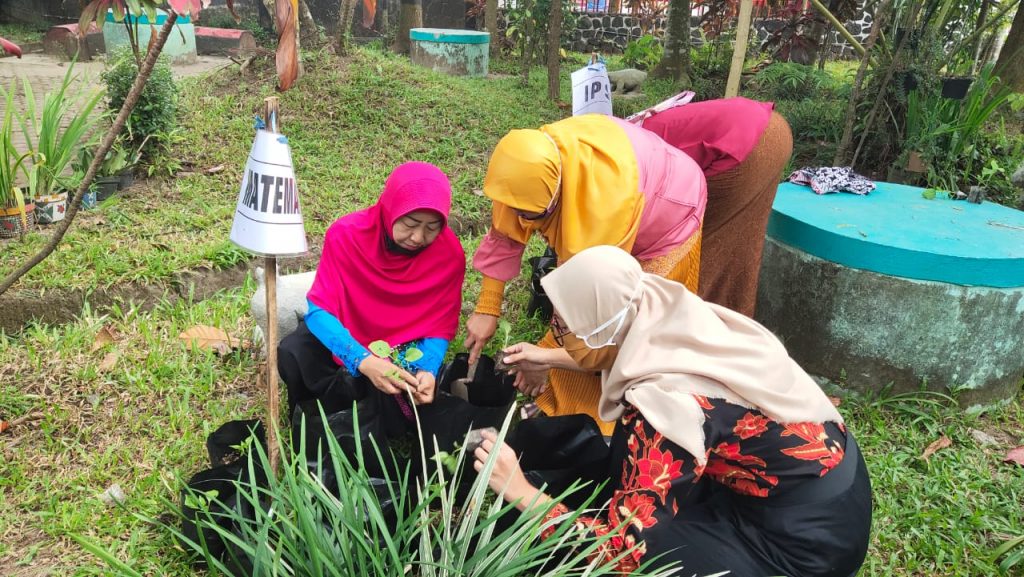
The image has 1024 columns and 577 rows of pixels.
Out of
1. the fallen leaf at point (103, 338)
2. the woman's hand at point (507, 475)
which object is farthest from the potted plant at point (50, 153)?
the woman's hand at point (507, 475)

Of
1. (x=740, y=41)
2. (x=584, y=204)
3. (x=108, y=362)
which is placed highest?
(x=740, y=41)

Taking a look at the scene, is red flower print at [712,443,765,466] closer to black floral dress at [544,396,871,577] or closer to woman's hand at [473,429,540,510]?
black floral dress at [544,396,871,577]

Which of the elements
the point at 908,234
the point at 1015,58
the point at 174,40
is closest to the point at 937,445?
the point at 908,234

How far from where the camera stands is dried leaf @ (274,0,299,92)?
1734 millimetres

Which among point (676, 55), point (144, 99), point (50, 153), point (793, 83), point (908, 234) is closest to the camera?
→ point (908, 234)

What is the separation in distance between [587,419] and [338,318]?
3.19 ft

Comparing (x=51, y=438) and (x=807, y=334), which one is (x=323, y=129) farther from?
(x=807, y=334)

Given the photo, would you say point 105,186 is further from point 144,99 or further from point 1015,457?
point 1015,457

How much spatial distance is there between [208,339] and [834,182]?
3.09m

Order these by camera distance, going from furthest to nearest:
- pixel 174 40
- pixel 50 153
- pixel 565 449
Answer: pixel 174 40 < pixel 50 153 < pixel 565 449

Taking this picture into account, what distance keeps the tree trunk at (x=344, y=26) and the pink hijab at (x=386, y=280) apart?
13.6 feet

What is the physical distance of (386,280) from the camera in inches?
104

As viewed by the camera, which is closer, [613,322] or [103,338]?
[613,322]

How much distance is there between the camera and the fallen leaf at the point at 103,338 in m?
2.99
